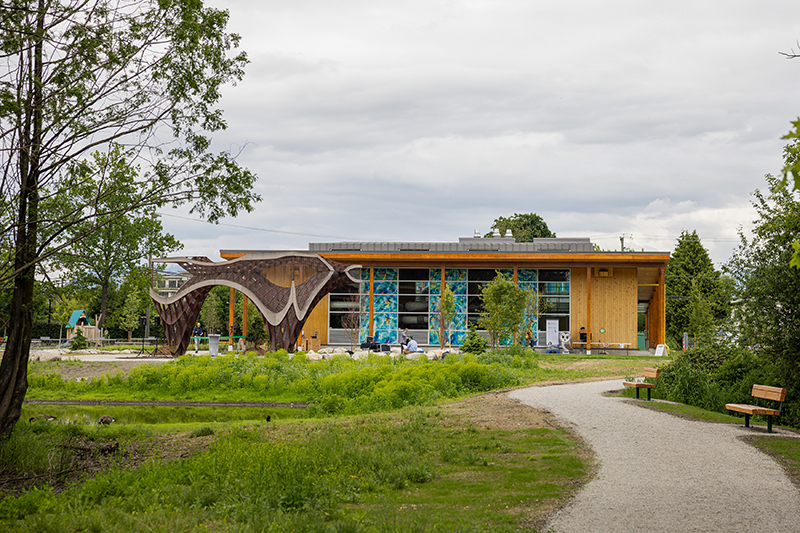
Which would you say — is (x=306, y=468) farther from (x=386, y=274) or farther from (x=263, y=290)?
(x=386, y=274)

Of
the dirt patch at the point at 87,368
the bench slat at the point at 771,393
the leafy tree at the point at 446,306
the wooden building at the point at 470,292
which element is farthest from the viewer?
the wooden building at the point at 470,292

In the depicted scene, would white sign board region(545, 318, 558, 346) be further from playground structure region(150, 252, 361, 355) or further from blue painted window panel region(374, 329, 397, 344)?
playground structure region(150, 252, 361, 355)

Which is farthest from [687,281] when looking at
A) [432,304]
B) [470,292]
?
[432,304]

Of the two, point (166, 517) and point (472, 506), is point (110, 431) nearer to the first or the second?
point (166, 517)

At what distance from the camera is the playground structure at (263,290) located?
2753cm

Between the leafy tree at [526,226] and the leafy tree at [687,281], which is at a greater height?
the leafy tree at [526,226]

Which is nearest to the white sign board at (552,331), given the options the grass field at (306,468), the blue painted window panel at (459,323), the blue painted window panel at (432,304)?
the blue painted window panel at (459,323)

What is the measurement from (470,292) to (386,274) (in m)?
4.98

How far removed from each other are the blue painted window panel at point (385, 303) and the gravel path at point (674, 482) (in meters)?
25.7

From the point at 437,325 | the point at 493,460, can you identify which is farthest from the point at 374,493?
the point at 437,325

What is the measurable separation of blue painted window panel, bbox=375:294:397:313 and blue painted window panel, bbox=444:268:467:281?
Result: 3.24 m

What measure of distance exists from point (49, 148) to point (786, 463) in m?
11.5

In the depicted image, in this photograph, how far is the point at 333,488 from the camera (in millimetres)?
7660

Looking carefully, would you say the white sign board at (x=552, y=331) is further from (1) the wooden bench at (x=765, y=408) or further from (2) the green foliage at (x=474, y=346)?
(1) the wooden bench at (x=765, y=408)
